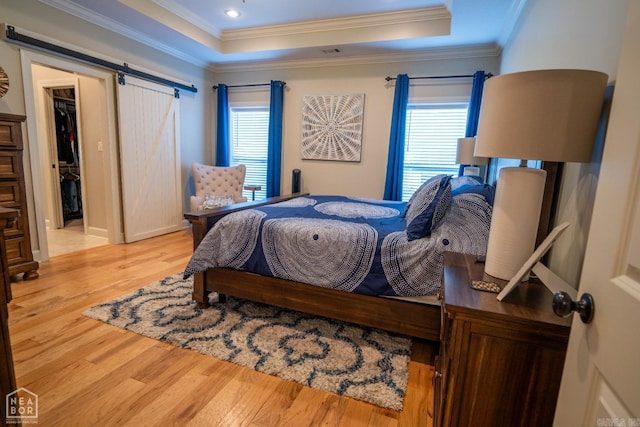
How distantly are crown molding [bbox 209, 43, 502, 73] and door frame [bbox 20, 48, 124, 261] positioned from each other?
1.88m

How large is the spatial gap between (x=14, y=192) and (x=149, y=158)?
170cm

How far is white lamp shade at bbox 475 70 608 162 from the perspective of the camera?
0.92 metres

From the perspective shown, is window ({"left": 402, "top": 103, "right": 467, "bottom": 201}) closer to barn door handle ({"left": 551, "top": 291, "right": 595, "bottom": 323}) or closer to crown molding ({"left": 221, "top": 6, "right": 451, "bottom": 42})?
crown molding ({"left": 221, "top": 6, "right": 451, "bottom": 42})

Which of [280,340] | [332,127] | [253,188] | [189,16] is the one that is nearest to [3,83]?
[189,16]

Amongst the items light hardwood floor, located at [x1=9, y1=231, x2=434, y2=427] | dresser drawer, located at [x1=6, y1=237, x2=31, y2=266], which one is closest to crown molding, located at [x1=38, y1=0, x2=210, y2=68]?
dresser drawer, located at [x1=6, y1=237, x2=31, y2=266]

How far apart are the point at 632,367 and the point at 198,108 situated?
5.47 meters

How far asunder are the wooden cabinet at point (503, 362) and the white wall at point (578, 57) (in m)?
0.29

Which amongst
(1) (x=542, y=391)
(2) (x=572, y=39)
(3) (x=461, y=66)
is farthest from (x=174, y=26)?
(1) (x=542, y=391)

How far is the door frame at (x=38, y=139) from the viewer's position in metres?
2.91

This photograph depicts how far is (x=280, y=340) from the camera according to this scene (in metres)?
1.95

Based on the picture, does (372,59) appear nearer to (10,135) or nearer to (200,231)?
(200,231)
